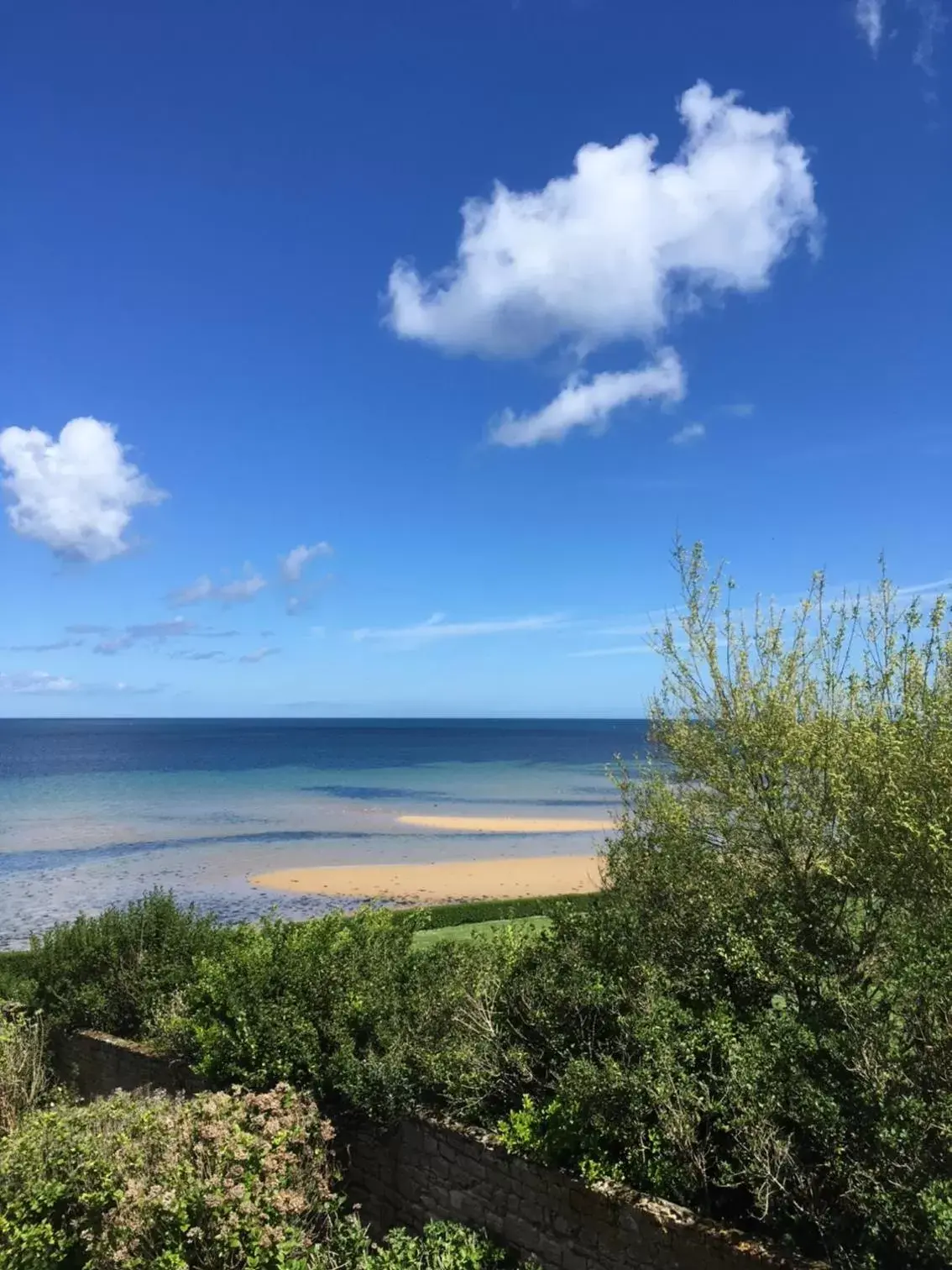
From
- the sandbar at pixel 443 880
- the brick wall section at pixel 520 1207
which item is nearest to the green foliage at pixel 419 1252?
the brick wall section at pixel 520 1207

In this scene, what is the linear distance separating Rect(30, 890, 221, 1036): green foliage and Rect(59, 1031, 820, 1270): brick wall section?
2471mm

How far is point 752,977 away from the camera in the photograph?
23.5 feet

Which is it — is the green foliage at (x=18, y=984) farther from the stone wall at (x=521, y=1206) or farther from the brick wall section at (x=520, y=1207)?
the stone wall at (x=521, y=1206)

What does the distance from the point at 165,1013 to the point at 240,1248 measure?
4422mm

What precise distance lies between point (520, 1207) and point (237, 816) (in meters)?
44.5

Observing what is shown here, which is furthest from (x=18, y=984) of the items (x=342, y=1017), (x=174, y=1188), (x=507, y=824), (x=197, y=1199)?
(x=507, y=824)

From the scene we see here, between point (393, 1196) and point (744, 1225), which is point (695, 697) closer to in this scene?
point (744, 1225)

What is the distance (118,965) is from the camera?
38.0 feet

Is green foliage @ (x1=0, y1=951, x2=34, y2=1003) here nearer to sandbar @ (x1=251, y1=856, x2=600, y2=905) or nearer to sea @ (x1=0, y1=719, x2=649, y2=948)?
sea @ (x1=0, y1=719, x2=649, y2=948)

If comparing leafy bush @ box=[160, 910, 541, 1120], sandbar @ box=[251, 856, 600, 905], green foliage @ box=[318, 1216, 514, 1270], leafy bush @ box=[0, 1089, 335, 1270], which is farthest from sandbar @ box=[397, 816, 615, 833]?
green foliage @ box=[318, 1216, 514, 1270]

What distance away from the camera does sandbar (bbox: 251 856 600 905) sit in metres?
27.5

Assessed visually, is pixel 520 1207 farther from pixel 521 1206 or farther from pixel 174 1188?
pixel 174 1188

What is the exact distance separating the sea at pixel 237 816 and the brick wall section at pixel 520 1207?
16.5 ft

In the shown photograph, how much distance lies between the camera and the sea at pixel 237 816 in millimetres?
27672
